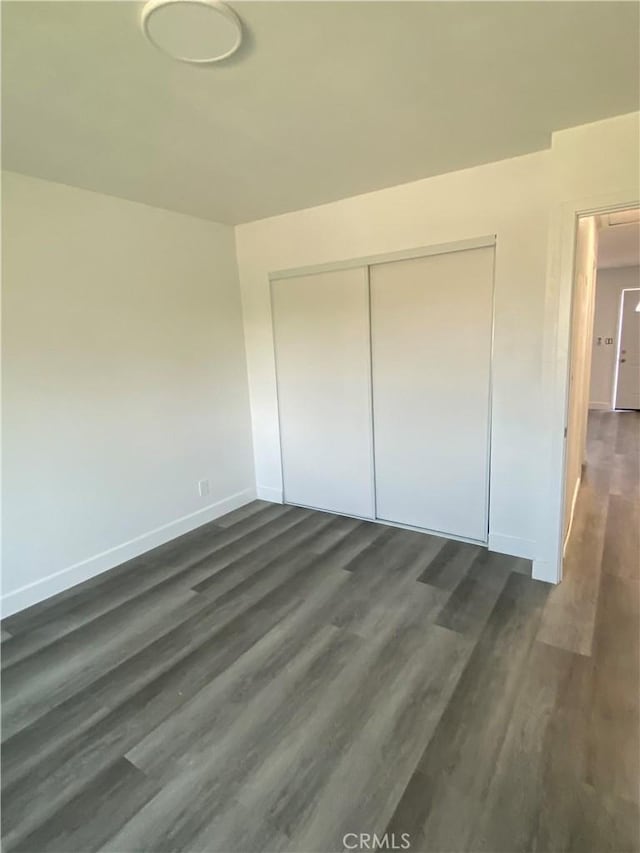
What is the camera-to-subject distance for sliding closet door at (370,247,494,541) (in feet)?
9.71

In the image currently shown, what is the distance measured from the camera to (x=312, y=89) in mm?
1807

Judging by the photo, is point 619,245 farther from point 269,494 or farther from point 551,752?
point 551,752

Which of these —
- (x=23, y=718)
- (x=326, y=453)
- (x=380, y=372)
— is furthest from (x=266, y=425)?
(x=23, y=718)

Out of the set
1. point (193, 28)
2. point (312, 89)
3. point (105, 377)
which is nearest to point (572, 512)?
point (312, 89)

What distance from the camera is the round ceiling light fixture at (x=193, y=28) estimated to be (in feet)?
4.36

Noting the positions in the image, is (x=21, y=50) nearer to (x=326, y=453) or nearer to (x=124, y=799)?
(x=124, y=799)

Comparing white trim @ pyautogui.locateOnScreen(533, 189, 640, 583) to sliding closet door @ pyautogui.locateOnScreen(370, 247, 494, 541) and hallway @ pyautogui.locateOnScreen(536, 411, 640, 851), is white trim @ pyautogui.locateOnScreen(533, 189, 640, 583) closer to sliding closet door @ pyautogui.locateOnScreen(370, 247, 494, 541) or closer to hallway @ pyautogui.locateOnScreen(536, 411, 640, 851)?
hallway @ pyautogui.locateOnScreen(536, 411, 640, 851)

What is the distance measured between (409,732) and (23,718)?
1.63 m

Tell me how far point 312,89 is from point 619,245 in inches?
220

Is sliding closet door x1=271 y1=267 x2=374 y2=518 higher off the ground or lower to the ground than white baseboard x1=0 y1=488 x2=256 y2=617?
higher

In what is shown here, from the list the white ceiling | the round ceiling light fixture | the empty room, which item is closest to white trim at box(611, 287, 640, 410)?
the white ceiling

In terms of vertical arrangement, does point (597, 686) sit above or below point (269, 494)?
below

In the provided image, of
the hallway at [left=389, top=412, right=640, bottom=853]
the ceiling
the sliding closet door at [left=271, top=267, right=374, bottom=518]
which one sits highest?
the ceiling

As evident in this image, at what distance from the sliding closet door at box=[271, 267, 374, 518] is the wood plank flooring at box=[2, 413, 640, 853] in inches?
33.4
